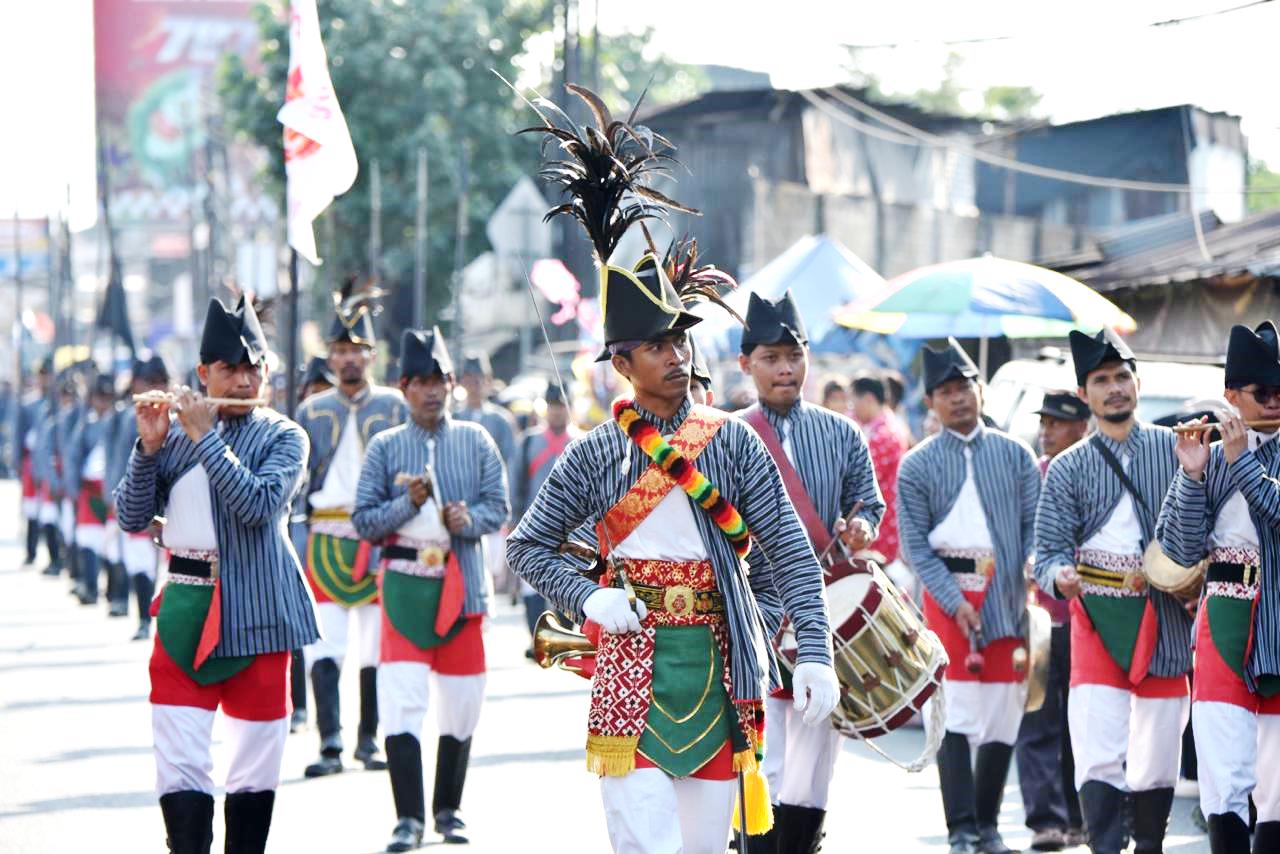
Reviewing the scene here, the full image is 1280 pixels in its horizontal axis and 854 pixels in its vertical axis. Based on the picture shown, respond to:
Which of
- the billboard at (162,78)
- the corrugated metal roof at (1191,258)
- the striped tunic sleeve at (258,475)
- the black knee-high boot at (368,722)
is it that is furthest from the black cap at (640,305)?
the billboard at (162,78)

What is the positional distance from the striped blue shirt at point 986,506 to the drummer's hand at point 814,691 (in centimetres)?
396

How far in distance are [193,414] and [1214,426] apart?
12.5 ft

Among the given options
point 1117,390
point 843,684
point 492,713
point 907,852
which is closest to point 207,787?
point 843,684

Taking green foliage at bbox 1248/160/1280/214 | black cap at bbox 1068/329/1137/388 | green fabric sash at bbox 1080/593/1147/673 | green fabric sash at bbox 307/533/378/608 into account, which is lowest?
green fabric sash at bbox 307/533/378/608

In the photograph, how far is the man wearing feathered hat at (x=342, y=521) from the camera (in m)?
12.6

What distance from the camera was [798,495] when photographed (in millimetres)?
8914

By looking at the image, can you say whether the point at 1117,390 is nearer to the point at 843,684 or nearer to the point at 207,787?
the point at 843,684

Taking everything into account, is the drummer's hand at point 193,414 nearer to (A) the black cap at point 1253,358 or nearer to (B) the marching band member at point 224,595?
(B) the marching band member at point 224,595

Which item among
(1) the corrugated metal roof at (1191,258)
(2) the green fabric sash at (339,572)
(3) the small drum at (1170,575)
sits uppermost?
(1) the corrugated metal roof at (1191,258)

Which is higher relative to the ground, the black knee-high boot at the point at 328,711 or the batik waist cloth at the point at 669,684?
the batik waist cloth at the point at 669,684

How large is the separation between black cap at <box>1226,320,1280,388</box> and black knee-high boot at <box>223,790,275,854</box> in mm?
4125

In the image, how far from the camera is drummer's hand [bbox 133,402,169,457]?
8273 mm

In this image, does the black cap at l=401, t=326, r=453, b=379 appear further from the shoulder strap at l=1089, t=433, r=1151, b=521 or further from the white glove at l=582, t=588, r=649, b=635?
the white glove at l=582, t=588, r=649, b=635

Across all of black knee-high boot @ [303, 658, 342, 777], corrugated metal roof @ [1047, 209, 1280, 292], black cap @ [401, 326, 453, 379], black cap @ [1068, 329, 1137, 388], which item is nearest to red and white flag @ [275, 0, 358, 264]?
black cap @ [401, 326, 453, 379]
